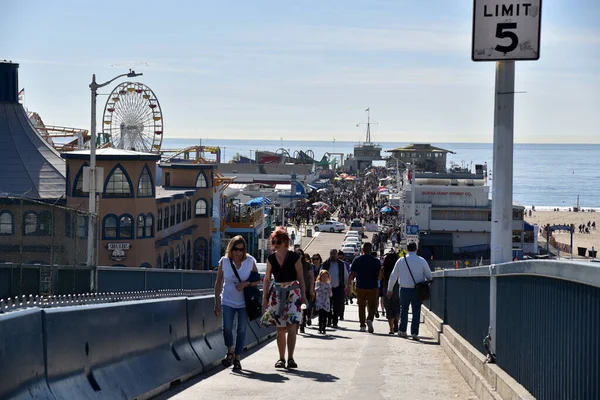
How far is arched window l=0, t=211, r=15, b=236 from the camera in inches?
462

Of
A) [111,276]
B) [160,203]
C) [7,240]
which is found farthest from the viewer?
[160,203]

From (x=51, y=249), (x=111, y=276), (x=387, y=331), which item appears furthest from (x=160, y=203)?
(x=51, y=249)

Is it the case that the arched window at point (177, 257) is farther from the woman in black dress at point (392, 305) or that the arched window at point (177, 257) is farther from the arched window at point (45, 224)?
the arched window at point (45, 224)

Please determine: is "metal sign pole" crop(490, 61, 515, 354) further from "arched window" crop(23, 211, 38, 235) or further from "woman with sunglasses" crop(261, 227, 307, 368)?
"arched window" crop(23, 211, 38, 235)

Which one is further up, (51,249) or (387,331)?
(51,249)

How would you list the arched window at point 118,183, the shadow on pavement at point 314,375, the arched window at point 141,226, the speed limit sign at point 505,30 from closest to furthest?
the speed limit sign at point 505,30, the shadow on pavement at point 314,375, the arched window at point 118,183, the arched window at point 141,226

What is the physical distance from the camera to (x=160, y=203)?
150 ft

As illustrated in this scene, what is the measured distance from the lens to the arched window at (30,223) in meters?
11.8

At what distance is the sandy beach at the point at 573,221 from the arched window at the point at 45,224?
8164 cm

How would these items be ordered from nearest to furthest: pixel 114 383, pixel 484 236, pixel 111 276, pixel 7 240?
pixel 114 383 < pixel 7 240 < pixel 111 276 < pixel 484 236

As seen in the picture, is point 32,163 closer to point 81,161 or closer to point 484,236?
point 81,161

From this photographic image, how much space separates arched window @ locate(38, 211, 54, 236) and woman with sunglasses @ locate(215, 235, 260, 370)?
2.73 metres

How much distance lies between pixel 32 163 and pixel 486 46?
41615 millimetres

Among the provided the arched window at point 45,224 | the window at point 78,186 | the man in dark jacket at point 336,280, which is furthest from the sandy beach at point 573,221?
the arched window at point 45,224
